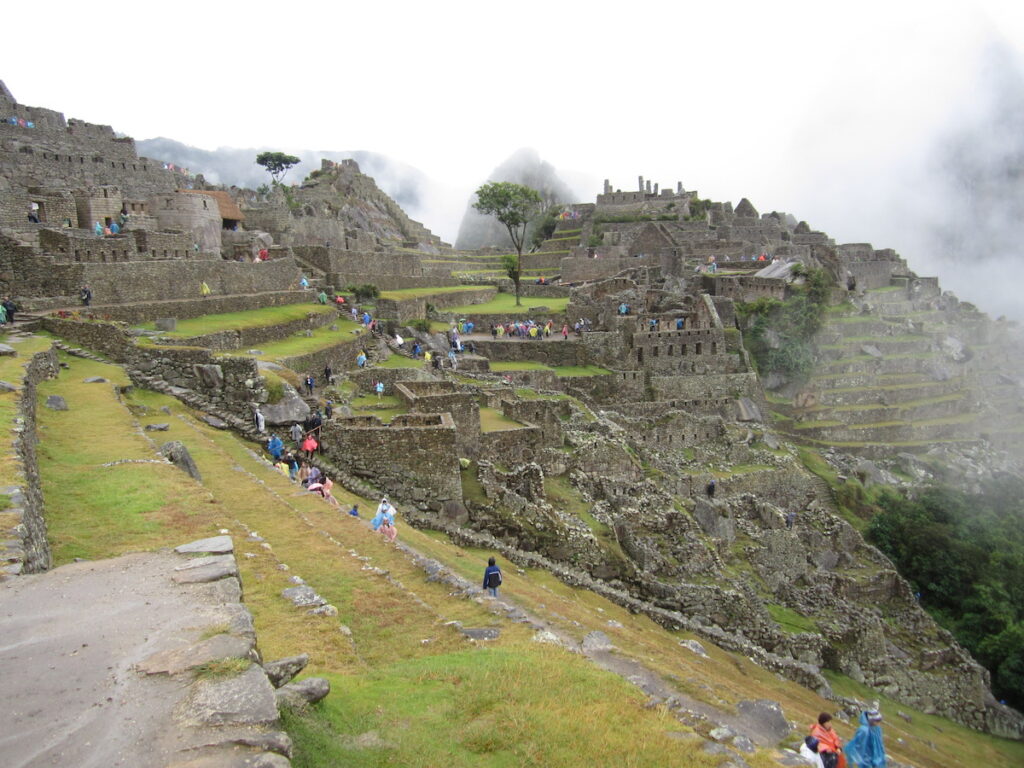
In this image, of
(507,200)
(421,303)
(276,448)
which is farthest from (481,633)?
(507,200)

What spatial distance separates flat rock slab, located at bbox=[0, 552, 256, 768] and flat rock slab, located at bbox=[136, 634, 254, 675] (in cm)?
7

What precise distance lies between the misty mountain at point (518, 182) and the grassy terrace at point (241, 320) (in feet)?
186

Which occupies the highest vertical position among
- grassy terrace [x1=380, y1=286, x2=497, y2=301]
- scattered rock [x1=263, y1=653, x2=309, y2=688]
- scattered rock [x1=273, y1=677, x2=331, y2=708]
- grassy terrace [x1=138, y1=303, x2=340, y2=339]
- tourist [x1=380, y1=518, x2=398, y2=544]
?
grassy terrace [x1=380, y1=286, x2=497, y2=301]

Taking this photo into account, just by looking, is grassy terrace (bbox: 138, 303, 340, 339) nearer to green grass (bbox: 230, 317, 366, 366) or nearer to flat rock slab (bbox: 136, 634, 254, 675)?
green grass (bbox: 230, 317, 366, 366)

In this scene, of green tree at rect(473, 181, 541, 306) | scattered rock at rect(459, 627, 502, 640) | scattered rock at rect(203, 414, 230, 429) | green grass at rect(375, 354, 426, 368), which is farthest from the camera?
green tree at rect(473, 181, 541, 306)

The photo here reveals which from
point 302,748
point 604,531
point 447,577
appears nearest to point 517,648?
point 447,577

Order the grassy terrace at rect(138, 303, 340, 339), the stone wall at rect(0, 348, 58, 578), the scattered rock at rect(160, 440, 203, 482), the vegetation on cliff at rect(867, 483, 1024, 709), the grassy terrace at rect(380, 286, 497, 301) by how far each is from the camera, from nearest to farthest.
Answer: the stone wall at rect(0, 348, 58, 578) → the scattered rock at rect(160, 440, 203, 482) → the grassy terrace at rect(138, 303, 340, 339) → the vegetation on cliff at rect(867, 483, 1024, 709) → the grassy terrace at rect(380, 286, 497, 301)

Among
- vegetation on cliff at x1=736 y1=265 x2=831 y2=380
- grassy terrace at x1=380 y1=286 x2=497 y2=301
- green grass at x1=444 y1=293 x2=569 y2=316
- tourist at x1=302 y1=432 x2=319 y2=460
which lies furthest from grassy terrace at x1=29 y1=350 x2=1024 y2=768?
green grass at x1=444 y1=293 x2=569 y2=316

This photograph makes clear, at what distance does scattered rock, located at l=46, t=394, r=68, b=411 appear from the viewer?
47.8 ft

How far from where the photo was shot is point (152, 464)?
11.7m

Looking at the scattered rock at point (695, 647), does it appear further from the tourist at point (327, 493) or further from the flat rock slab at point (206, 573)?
the flat rock slab at point (206, 573)

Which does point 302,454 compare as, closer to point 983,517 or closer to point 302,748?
point 302,748

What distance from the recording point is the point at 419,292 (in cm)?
4266

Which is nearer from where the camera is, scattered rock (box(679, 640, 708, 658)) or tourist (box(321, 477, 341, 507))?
tourist (box(321, 477, 341, 507))
